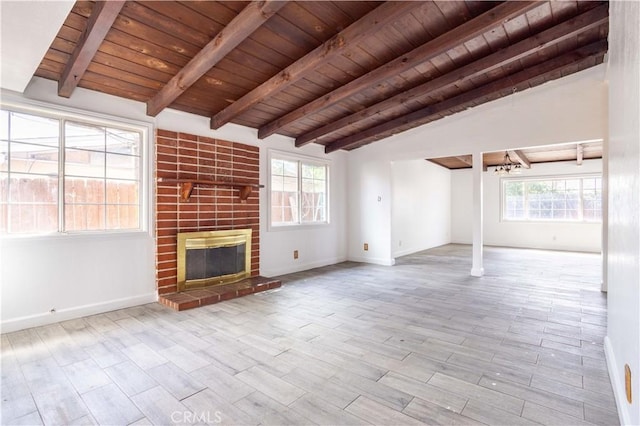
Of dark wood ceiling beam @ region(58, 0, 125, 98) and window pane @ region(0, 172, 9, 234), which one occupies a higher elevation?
dark wood ceiling beam @ region(58, 0, 125, 98)

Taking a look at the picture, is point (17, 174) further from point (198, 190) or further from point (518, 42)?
point (518, 42)

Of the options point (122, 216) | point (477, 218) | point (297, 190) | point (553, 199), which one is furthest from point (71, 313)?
point (553, 199)

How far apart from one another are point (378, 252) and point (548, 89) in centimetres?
382

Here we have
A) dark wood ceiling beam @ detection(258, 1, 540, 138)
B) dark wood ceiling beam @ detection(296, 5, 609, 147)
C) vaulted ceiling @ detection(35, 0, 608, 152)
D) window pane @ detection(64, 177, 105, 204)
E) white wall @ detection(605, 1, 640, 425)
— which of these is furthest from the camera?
window pane @ detection(64, 177, 105, 204)

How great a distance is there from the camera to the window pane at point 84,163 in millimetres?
3285

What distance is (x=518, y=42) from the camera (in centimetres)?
343

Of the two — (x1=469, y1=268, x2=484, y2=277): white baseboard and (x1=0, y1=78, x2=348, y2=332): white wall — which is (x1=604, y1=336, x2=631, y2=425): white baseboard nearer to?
(x1=469, y1=268, x2=484, y2=277): white baseboard

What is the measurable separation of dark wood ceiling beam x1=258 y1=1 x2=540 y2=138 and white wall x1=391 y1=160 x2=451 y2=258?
299 centimetres

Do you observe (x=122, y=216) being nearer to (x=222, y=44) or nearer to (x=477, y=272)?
(x=222, y=44)

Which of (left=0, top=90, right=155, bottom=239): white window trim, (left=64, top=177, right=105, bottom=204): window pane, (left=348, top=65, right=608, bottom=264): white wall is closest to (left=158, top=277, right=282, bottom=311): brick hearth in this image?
(left=0, top=90, right=155, bottom=239): white window trim

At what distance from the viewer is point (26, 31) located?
1986mm

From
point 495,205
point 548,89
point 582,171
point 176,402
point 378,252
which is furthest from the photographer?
point 495,205

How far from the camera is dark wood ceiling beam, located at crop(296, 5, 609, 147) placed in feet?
10.1

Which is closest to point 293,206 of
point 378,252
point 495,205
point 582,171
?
point 378,252
